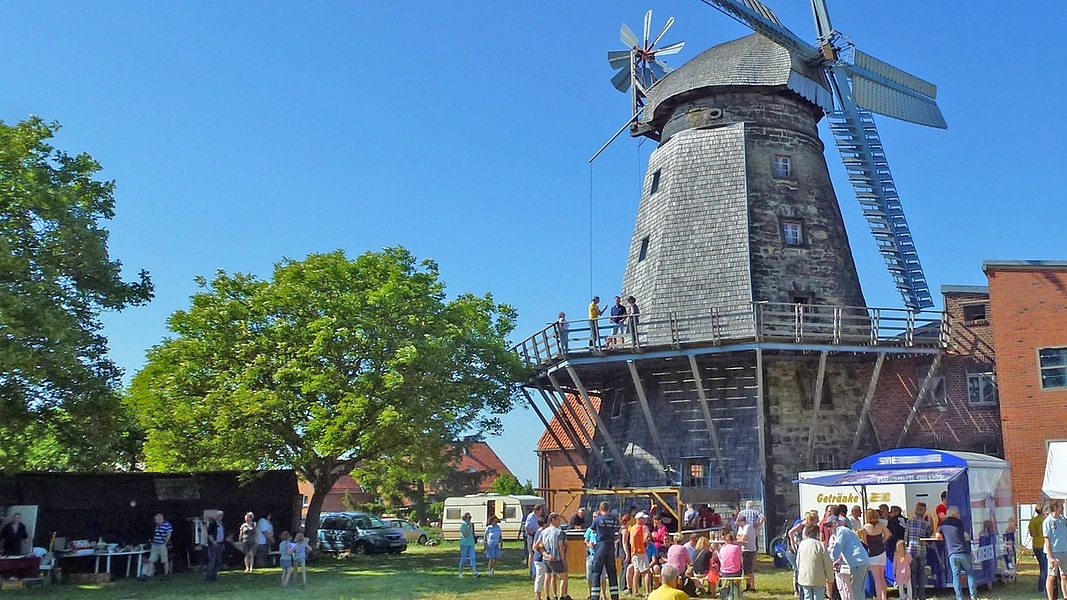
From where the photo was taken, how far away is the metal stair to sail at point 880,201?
2808 centimetres

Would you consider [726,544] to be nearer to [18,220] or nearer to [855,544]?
[855,544]

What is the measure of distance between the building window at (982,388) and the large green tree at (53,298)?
65.7 feet

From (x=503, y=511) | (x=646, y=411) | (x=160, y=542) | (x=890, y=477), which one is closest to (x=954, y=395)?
(x=646, y=411)

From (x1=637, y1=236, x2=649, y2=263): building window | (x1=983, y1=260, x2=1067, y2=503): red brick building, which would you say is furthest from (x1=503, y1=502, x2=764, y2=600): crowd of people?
(x1=637, y1=236, x2=649, y2=263): building window

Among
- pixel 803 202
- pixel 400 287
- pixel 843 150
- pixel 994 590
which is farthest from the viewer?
pixel 843 150

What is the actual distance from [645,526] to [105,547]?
12.0m

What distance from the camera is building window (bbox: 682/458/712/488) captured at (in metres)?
Answer: 24.7

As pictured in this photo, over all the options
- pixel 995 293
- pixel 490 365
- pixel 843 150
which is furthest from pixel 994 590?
pixel 843 150

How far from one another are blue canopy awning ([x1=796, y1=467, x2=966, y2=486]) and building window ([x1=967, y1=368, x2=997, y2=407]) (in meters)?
9.14

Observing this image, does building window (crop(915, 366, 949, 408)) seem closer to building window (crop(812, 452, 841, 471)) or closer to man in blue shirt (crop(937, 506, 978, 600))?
building window (crop(812, 452, 841, 471))

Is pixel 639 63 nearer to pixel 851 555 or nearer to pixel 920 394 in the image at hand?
pixel 920 394

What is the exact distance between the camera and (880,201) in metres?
28.6

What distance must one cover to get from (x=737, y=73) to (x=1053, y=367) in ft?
37.0

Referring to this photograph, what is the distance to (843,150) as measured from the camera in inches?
1150
